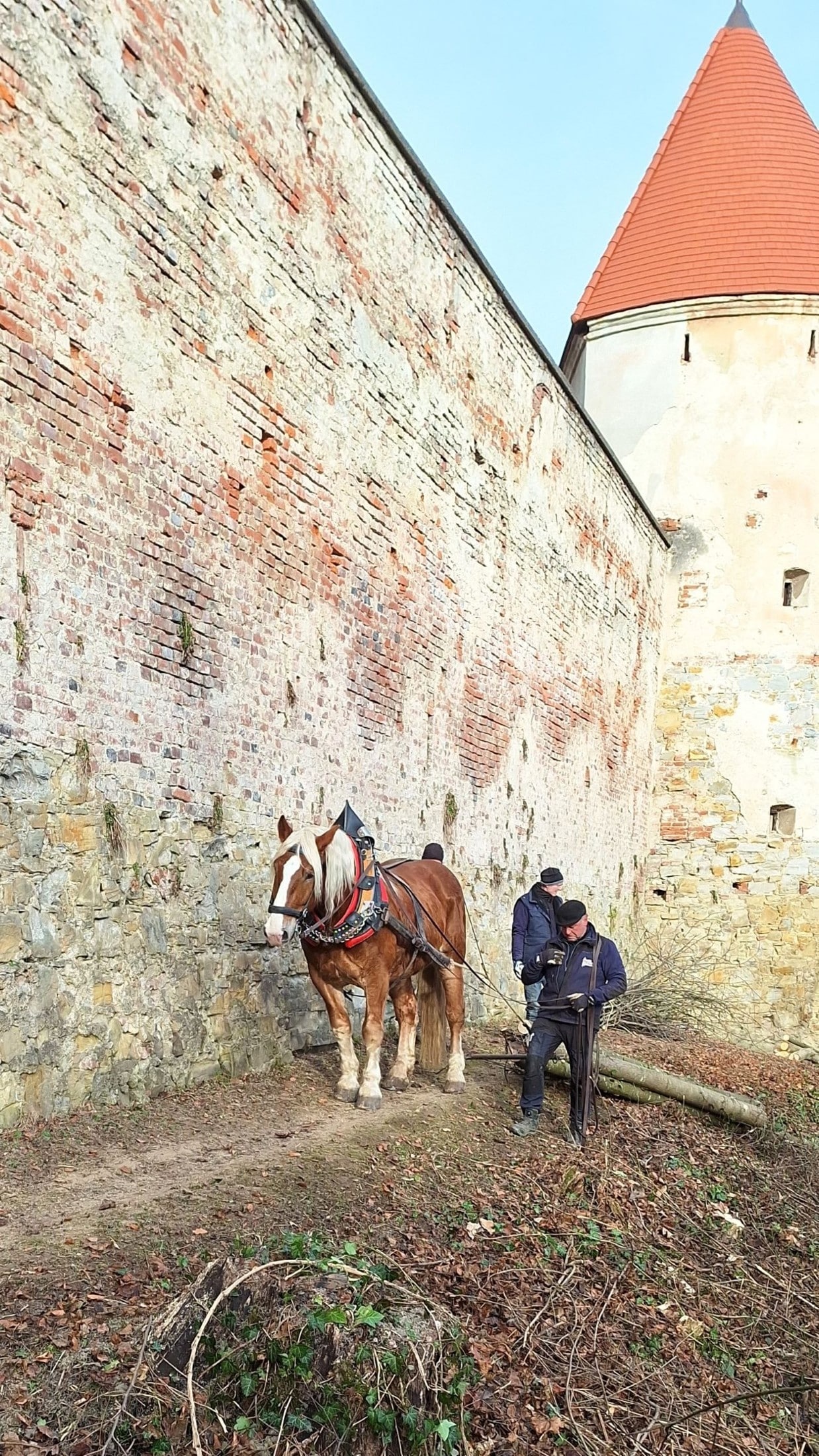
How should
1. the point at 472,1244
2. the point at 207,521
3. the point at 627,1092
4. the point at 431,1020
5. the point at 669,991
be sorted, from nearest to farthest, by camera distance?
the point at 472,1244 → the point at 207,521 → the point at 431,1020 → the point at 627,1092 → the point at 669,991

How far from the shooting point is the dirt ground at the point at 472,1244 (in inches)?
157

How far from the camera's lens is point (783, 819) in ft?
60.3

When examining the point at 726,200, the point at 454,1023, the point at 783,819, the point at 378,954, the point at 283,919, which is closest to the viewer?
the point at 283,919

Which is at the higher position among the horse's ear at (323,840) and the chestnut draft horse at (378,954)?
the horse's ear at (323,840)

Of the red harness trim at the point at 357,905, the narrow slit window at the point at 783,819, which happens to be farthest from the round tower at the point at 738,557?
the red harness trim at the point at 357,905

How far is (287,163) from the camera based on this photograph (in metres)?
8.65

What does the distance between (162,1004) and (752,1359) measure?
3.47 meters

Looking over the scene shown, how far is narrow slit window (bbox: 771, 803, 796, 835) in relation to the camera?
18.2 m

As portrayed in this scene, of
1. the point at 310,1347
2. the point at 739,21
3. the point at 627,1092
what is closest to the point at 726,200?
the point at 739,21

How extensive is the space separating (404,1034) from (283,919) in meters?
1.85

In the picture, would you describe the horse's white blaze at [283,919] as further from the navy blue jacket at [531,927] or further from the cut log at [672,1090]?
the cut log at [672,1090]

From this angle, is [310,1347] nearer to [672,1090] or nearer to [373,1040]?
[373,1040]

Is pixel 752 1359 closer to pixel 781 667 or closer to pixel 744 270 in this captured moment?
pixel 781 667

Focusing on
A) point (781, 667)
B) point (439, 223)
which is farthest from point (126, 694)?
point (781, 667)
